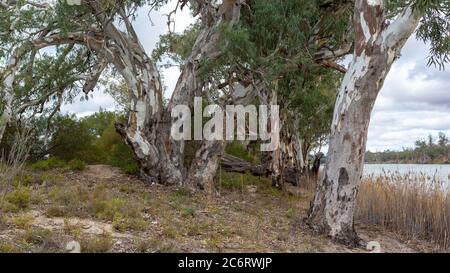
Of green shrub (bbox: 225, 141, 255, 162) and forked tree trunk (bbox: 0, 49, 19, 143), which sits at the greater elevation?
forked tree trunk (bbox: 0, 49, 19, 143)

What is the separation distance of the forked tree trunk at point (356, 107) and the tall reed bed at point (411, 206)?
150 cm

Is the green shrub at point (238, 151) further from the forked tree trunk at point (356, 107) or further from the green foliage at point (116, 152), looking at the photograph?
the forked tree trunk at point (356, 107)

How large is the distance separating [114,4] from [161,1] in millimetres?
1433

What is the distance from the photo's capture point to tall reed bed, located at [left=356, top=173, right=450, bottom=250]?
21.6 feet

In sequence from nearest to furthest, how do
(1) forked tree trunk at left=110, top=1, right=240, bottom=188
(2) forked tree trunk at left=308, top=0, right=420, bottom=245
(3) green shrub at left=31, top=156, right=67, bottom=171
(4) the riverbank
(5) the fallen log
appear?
(4) the riverbank → (2) forked tree trunk at left=308, top=0, right=420, bottom=245 → (1) forked tree trunk at left=110, top=1, right=240, bottom=188 → (3) green shrub at left=31, top=156, right=67, bottom=171 → (5) the fallen log

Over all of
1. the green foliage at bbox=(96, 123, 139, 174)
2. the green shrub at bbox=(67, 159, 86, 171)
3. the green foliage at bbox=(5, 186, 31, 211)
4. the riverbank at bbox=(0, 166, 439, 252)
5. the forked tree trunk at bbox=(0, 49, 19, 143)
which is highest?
the forked tree trunk at bbox=(0, 49, 19, 143)

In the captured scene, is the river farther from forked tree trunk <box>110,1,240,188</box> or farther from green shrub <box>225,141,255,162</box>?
green shrub <box>225,141,255,162</box>

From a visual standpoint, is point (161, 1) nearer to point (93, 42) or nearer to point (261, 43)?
point (93, 42)

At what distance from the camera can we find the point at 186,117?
28.7 feet

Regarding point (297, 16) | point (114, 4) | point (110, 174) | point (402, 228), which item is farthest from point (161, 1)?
point (402, 228)

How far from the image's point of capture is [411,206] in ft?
22.6

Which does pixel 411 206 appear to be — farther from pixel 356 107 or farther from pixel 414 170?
pixel 356 107

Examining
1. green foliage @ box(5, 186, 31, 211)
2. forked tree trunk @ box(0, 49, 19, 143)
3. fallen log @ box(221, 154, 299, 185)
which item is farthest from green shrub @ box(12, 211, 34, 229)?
fallen log @ box(221, 154, 299, 185)

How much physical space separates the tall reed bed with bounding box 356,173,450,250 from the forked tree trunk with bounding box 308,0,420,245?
1.50 m
